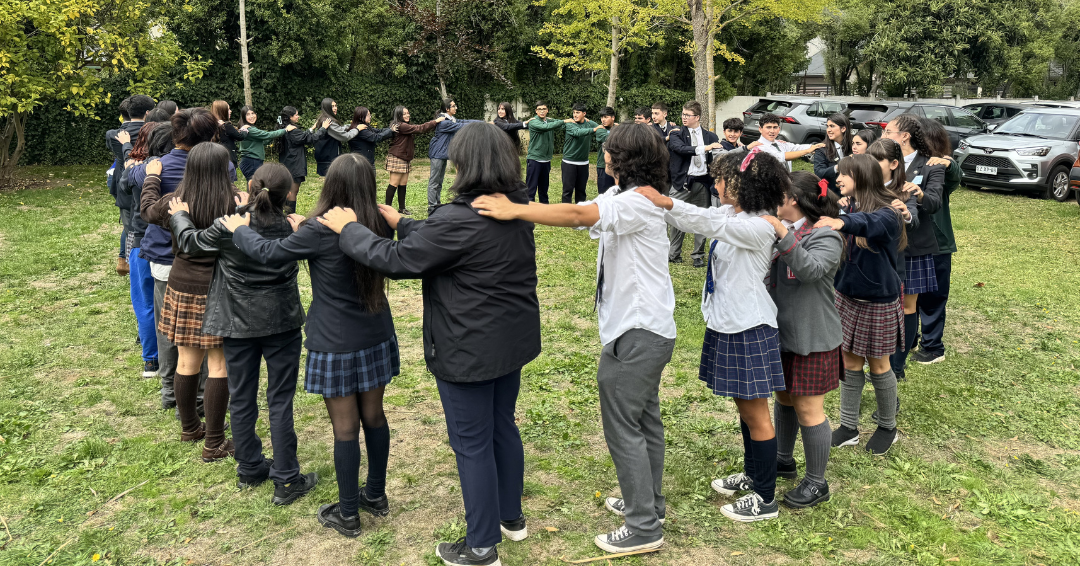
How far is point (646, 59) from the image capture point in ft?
77.8

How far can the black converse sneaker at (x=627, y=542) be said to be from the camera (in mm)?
3371

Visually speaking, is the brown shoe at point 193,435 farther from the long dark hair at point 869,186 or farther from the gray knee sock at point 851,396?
the long dark hair at point 869,186

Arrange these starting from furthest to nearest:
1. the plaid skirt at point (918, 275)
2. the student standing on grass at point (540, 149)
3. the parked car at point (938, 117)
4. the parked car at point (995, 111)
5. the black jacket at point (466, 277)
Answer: the parked car at point (995, 111) → the parked car at point (938, 117) → the student standing on grass at point (540, 149) → the plaid skirt at point (918, 275) → the black jacket at point (466, 277)

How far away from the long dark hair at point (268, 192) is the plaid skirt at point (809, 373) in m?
2.50

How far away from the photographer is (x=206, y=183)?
12.5 feet

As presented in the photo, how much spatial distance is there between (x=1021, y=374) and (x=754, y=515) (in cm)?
325

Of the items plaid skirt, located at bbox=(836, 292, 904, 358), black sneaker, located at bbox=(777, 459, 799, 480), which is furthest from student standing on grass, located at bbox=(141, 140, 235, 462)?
plaid skirt, located at bbox=(836, 292, 904, 358)

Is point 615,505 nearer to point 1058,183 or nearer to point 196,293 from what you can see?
point 196,293

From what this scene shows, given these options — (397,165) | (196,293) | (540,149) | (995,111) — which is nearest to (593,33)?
(540,149)

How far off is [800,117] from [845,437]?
17.0m

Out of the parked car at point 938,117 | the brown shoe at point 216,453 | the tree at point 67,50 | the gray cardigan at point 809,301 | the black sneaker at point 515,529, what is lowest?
the black sneaker at point 515,529

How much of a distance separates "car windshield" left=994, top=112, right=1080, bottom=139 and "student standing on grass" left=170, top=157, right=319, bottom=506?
15709 millimetres

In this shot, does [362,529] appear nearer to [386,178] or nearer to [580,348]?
[580,348]

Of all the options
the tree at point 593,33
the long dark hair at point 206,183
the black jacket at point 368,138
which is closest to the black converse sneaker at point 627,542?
the long dark hair at point 206,183
